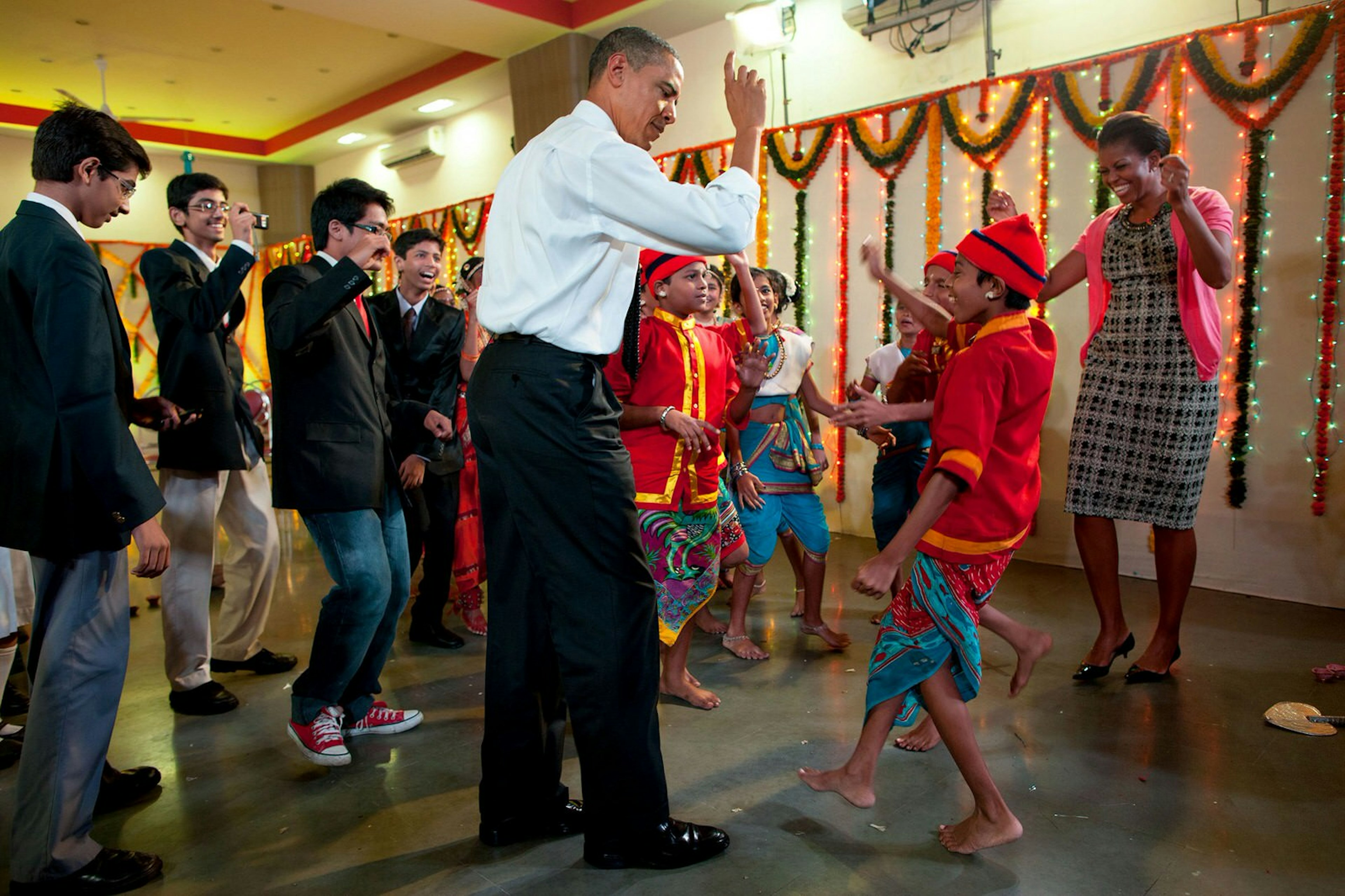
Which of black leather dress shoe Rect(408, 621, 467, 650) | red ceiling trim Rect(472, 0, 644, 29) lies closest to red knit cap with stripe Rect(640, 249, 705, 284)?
black leather dress shoe Rect(408, 621, 467, 650)

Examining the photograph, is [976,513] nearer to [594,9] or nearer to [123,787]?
[123,787]

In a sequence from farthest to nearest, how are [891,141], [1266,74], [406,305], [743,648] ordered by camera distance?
[891,141], [1266,74], [406,305], [743,648]

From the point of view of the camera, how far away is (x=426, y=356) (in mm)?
3523

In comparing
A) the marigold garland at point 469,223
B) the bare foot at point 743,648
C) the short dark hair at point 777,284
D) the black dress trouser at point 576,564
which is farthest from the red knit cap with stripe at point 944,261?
the marigold garland at point 469,223

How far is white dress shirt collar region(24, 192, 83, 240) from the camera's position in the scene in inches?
78.2

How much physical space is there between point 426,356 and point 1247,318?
12.2 ft

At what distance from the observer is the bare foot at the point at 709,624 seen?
3787mm

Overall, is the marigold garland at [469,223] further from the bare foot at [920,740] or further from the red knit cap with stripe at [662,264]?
the bare foot at [920,740]

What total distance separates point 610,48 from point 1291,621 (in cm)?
364

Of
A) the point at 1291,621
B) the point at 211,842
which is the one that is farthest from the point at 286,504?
the point at 1291,621

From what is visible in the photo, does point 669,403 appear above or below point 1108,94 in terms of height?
below

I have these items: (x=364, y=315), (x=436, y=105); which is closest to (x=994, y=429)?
(x=364, y=315)

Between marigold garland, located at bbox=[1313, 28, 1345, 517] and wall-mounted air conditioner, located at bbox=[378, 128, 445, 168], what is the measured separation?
7988 mm

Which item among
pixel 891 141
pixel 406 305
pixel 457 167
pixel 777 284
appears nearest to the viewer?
pixel 406 305
